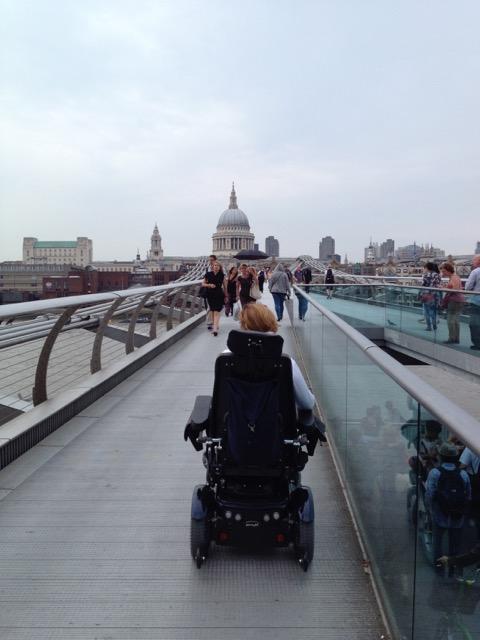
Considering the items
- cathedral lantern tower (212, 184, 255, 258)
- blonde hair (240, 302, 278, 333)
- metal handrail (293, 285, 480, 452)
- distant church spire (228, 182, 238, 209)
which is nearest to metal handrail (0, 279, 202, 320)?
blonde hair (240, 302, 278, 333)

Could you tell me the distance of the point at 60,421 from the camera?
581 cm

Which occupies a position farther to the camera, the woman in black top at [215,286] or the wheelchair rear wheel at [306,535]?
the woman in black top at [215,286]

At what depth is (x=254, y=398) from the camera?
3.24m

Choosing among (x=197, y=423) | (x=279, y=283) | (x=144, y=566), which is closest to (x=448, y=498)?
(x=197, y=423)

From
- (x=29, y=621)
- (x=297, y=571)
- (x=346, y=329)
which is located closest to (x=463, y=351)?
(x=346, y=329)

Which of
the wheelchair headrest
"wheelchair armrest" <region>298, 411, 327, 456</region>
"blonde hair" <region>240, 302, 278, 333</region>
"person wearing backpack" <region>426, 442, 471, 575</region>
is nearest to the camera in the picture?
"person wearing backpack" <region>426, 442, 471, 575</region>

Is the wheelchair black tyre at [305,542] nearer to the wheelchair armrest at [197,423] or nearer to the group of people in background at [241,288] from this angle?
the wheelchair armrest at [197,423]

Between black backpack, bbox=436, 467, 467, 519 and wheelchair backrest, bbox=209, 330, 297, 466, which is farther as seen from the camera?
wheelchair backrest, bbox=209, 330, 297, 466

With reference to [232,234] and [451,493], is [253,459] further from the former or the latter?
[232,234]

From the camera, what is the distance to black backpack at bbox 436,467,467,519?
1.89 metres

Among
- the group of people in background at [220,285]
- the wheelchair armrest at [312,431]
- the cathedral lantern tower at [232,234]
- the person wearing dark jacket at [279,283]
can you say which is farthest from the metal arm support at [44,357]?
the cathedral lantern tower at [232,234]

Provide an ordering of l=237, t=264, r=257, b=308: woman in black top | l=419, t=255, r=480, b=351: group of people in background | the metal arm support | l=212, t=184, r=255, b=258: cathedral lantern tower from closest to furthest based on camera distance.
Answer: the metal arm support, l=419, t=255, r=480, b=351: group of people in background, l=237, t=264, r=257, b=308: woman in black top, l=212, t=184, r=255, b=258: cathedral lantern tower

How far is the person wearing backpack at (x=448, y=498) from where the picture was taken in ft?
6.20

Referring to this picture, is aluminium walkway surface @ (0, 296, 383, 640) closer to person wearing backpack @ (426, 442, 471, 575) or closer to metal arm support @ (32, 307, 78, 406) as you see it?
metal arm support @ (32, 307, 78, 406)
